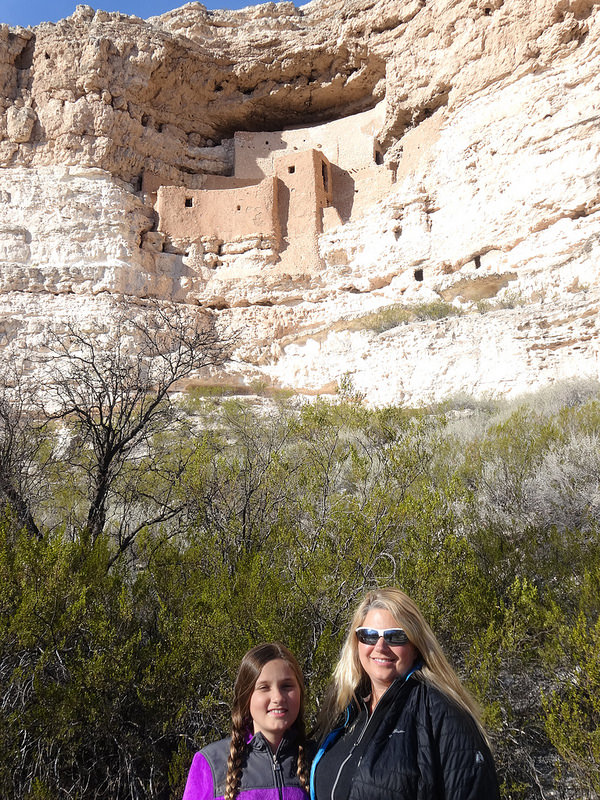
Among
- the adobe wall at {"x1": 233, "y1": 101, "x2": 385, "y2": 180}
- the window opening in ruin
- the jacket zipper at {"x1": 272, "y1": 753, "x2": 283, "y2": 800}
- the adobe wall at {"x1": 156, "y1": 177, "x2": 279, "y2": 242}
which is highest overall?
the adobe wall at {"x1": 233, "y1": 101, "x2": 385, "y2": 180}

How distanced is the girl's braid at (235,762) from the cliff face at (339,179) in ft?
28.3

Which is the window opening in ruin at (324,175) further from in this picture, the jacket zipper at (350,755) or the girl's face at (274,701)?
the jacket zipper at (350,755)

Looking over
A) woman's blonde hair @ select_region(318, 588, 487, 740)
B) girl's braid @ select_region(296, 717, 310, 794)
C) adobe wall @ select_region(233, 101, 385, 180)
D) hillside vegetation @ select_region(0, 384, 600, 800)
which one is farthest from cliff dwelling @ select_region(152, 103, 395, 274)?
girl's braid @ select_region(296, 717, 310, 794)

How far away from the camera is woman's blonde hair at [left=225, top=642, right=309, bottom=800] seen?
139 cm

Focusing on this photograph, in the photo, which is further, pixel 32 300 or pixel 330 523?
pixel 32 300

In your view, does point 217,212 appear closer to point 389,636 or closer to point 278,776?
point 389,636

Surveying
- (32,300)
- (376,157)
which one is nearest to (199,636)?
(32,300)

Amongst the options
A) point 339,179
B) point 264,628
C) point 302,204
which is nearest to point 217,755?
point 264,628

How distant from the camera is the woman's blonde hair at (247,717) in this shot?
54.9 inches

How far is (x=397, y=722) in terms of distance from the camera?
1.30 m

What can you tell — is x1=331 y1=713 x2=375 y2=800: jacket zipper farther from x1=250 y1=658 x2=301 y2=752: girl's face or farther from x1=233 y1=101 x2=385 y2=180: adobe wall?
x1=233 y1=101 x2=385 y2=180: adobe wall

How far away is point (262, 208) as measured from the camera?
50.3 ft

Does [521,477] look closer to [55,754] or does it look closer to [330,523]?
[330,523]

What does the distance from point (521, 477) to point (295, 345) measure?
9.72 metres
